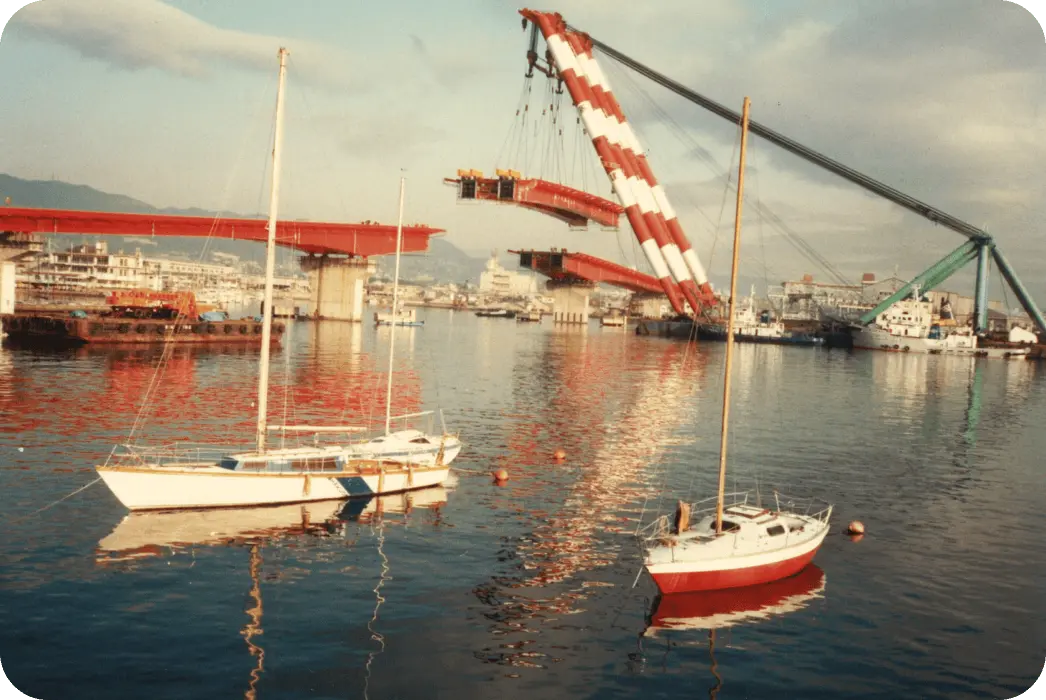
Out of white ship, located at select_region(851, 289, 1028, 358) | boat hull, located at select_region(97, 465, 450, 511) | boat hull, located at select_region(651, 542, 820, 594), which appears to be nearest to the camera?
boat hull, located at select_region(651, 542, 820, 594)

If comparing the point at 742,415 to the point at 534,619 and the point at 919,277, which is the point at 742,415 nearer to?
the point at 534,619

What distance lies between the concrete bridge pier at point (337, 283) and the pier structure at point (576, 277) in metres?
33.0

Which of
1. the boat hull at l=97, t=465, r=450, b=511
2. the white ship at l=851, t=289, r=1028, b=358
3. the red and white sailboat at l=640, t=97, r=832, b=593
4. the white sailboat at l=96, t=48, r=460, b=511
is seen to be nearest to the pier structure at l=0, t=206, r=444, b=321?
the white sailboat at l=96, t=48, r=460, b=511

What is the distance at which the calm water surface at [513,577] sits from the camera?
15.4 m

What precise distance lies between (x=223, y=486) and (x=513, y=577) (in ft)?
32.6

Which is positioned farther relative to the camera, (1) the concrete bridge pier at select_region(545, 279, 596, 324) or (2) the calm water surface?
(1) the concrete bridge pier at select_region(545, 279, 596, 324)

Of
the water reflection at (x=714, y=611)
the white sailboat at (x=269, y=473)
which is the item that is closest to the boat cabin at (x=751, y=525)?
the water reflection at (x=714, y=611)

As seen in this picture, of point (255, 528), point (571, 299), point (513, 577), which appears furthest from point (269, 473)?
point (571, 299)

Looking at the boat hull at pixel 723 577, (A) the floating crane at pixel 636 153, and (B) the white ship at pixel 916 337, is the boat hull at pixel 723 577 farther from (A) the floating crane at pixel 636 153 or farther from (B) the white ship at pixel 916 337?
(B) the white ship at pixel 916 337

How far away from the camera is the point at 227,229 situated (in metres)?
96.6

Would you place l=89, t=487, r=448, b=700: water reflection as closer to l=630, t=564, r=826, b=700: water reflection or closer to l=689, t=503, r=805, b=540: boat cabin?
l=630, t=564, r=826, b=700: water reflection

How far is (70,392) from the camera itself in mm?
45062

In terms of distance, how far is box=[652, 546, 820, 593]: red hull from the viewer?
19.1 meters

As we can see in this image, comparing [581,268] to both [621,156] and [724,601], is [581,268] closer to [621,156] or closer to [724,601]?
[621,156]
